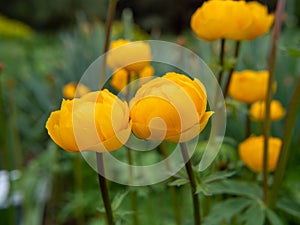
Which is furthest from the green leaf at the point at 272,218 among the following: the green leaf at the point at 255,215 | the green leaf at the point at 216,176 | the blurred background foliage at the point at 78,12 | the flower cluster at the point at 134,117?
the blurred background foliage at the point at 78,12

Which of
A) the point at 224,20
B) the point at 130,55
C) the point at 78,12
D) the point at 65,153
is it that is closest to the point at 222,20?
the point at 224,20

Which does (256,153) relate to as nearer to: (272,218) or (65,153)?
(272,218)

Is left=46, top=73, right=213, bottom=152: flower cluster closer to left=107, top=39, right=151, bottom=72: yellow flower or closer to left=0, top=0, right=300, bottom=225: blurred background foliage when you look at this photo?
left=0, top=0, right=300, bottom=225: blurred background foliage

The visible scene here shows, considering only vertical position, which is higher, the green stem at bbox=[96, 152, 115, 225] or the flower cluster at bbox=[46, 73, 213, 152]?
the flower cluster at bbox=[46, 73, 213, 152]

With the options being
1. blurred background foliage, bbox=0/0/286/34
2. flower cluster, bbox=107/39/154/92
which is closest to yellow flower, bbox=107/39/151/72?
flower cluster, bbox=107/39/154/92

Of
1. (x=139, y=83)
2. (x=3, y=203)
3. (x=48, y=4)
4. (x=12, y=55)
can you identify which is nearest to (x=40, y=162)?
(x=3, y=203)
